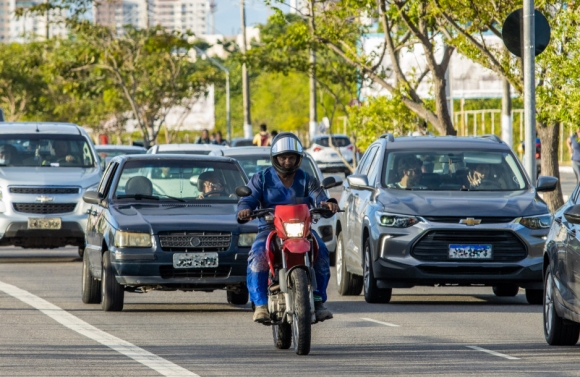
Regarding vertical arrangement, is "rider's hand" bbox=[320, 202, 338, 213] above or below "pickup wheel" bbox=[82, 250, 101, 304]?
above

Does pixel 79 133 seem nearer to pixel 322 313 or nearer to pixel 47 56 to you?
pixel 322 313

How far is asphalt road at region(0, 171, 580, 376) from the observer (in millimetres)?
10195

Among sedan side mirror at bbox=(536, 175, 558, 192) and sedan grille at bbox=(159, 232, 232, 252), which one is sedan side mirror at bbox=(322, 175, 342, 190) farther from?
sedan side mirror at bbox=(536, 175, 558, 192)

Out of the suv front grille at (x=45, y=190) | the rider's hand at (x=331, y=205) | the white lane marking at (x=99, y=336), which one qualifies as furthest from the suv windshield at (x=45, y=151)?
the rider's hand at (x=331, y=205)

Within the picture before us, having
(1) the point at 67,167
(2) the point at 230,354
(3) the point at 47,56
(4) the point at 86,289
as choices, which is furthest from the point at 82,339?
(3) the point at 47,56

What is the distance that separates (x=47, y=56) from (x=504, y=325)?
48581 millimetres

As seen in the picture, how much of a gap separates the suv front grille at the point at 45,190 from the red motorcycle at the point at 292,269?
1013 centimetres

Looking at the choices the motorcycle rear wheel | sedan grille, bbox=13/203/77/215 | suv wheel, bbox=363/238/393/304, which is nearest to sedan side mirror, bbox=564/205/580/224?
the motorcycle rear wheel

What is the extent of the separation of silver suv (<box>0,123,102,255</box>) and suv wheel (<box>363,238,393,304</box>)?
6.52 meters

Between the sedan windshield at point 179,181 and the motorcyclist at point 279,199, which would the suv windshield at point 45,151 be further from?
the motorcyclist at point 279,199

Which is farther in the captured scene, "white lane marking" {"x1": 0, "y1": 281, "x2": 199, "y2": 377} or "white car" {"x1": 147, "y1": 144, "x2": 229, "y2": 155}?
"white car" {"x1": 147, "y1": 144, "x2": 229, "y2": 155}

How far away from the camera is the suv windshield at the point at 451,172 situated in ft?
51.1

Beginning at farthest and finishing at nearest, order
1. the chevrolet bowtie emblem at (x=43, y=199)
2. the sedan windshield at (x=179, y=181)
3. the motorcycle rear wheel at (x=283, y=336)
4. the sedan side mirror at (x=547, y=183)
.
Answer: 1. the chevrolet bowtie emblem at (x=43, y=199)
2. the sedan windshield at (x=179, y=181)
3. the sedan side mirror at (x=547, y=183)
4. the motorcycle rear wheel at (x=283, y=336)

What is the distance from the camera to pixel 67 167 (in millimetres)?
21719
